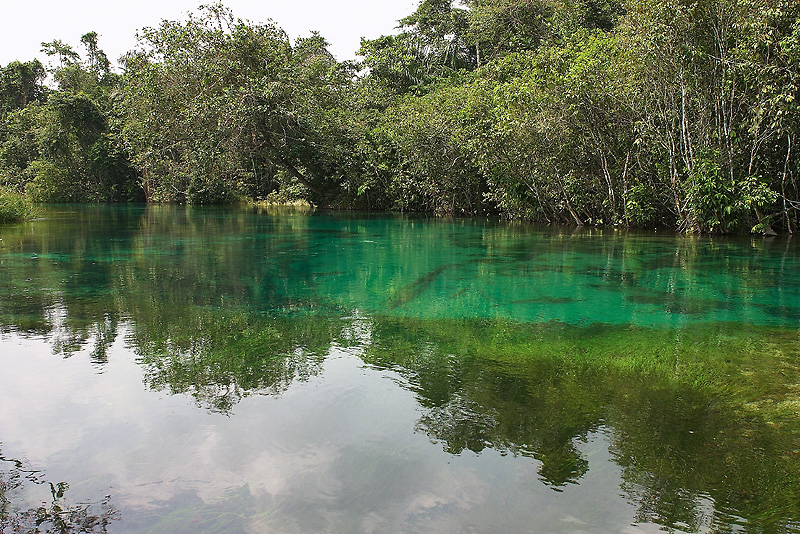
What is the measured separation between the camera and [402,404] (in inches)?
147

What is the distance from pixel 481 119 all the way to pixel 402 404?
16.6m

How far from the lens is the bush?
17.4 meters

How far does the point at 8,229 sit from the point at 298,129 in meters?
10.6

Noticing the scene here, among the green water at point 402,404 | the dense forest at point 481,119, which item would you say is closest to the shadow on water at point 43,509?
the green water at point 402,404

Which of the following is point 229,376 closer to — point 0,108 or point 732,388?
point 732,388

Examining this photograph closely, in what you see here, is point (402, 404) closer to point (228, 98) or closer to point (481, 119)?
point (481, 119)

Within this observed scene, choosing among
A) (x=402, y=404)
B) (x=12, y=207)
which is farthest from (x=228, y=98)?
(x=402, y=404)

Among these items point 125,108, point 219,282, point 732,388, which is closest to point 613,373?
point 732,388

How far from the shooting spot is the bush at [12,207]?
685 inches

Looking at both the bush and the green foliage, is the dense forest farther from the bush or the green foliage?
the bush

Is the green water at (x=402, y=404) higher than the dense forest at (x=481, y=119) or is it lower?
lower

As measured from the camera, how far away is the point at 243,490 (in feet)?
8.99

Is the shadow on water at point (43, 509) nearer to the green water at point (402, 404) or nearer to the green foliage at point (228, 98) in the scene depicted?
the green water at point (402, 404)

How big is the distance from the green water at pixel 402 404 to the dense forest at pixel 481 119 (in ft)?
20.6
